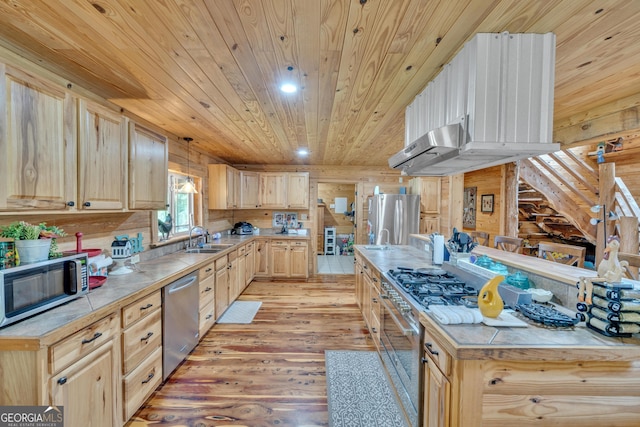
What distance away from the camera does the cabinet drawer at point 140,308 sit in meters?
1.60

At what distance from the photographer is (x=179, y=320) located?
2.24 meters

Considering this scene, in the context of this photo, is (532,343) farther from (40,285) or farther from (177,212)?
(177,212)

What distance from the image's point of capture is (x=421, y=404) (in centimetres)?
139

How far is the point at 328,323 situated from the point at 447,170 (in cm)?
225

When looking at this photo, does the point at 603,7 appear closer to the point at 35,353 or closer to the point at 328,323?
the point at 35,353

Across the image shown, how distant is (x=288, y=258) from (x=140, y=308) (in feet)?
10.8

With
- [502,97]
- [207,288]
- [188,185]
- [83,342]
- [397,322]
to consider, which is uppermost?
[502,97]

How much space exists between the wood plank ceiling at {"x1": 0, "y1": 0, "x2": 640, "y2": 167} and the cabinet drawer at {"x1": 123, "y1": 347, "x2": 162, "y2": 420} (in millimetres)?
2019

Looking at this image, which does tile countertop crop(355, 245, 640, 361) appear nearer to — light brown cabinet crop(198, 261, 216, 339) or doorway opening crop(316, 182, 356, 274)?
light brown cabinet crop(198, 261, 216, 339)

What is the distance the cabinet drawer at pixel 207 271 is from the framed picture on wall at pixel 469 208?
542cm

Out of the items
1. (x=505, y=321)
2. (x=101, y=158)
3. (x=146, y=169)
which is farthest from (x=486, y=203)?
(x=101, y=158)

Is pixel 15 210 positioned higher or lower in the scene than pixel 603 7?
lower

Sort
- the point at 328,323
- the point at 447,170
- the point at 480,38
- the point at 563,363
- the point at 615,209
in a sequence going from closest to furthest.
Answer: the point at 563,363, the point at 480,38, the point at 447,170, the point at 328,323, the point at 615,209

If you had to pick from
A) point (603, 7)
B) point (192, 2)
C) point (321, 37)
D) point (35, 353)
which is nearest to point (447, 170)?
point (603, 7)
